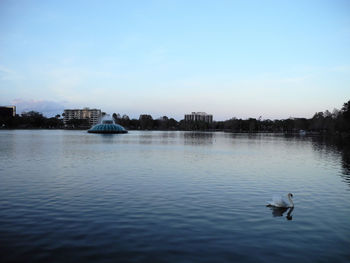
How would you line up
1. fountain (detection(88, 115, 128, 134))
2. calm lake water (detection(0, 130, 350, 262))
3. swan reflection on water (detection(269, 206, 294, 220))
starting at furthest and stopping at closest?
fountain (detection(88, 115, 128, 134)), swan reflection on water (detection(269, 206, 294, 220)), calm lake water (detection(0, 130, 350, 262))

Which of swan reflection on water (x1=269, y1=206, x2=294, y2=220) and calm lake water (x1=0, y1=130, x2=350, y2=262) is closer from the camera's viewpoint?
calm lake water (x1=0, y1=130, x2=350, y2=262)

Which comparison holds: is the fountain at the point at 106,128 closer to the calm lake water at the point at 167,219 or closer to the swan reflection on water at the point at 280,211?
the calm lake water at the point at 167,219

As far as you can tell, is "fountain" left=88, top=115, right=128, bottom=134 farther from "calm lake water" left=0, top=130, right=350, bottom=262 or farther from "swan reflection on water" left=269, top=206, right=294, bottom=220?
"swan reflection on water" left=269, top=206, right=294, bottom=220

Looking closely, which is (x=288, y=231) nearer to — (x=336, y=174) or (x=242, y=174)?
(x=242, y=174)

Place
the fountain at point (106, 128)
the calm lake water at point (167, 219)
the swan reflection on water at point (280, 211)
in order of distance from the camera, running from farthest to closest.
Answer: the fountain at point (106, 128)
the swan reflection on water at point (280, 211)
the calm lake water at point (167, 219)

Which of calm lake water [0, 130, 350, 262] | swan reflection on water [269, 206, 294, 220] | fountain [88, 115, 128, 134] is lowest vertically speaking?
swan reflection on water [269, 206, 294, 220]

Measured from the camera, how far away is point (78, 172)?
2416 cm

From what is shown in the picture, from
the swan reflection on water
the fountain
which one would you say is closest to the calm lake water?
the swan reflection on water

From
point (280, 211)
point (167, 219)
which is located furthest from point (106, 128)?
point (167, 219)

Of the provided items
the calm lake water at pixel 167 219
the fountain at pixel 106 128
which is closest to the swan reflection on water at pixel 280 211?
the calm lake water at pixel 167 219

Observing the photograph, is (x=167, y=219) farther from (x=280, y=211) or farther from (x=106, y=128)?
(x=106, y=128)

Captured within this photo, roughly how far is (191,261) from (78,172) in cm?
1769

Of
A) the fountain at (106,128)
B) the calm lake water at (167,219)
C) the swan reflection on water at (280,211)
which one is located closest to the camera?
the calm lake water at (167,219)

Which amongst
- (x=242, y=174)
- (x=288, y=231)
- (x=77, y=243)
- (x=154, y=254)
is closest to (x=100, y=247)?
(x=77, y=243)
